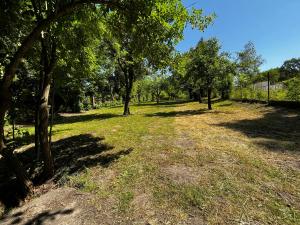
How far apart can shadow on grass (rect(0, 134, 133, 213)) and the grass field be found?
1.5 inches

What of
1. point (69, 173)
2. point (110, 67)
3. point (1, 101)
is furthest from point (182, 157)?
point (110, 67)

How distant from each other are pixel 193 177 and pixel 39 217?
356 cm

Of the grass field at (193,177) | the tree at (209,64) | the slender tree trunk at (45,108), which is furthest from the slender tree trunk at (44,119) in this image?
the tree at (209,64)

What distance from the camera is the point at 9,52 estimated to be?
637 centimetres

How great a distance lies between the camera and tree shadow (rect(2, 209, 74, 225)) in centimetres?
503

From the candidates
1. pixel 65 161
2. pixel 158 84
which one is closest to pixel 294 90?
pixel 65 161

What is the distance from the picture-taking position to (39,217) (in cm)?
516

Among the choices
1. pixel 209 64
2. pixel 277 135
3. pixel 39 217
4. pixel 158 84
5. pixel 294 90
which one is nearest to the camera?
pixel 39 217

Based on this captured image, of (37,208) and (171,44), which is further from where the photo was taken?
(171,44)

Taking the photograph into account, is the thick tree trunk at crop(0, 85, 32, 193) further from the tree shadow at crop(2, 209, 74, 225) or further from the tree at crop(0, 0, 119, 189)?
the tree shadow at crop(2, 209, 74, 225)

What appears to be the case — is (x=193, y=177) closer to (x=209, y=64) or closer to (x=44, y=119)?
(x=44, y=119)

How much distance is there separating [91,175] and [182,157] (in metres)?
2.78

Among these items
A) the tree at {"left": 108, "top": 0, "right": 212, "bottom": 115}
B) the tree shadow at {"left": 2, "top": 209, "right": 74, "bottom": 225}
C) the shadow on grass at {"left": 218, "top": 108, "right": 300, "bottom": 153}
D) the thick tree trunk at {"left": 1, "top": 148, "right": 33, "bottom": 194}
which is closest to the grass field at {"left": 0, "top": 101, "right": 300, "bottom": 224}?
the shadow on grass at {"left": 218, "top": 108, "right": 300, "bottom": 153}

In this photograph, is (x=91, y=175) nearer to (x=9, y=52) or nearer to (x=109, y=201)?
(x=109, y=201)
